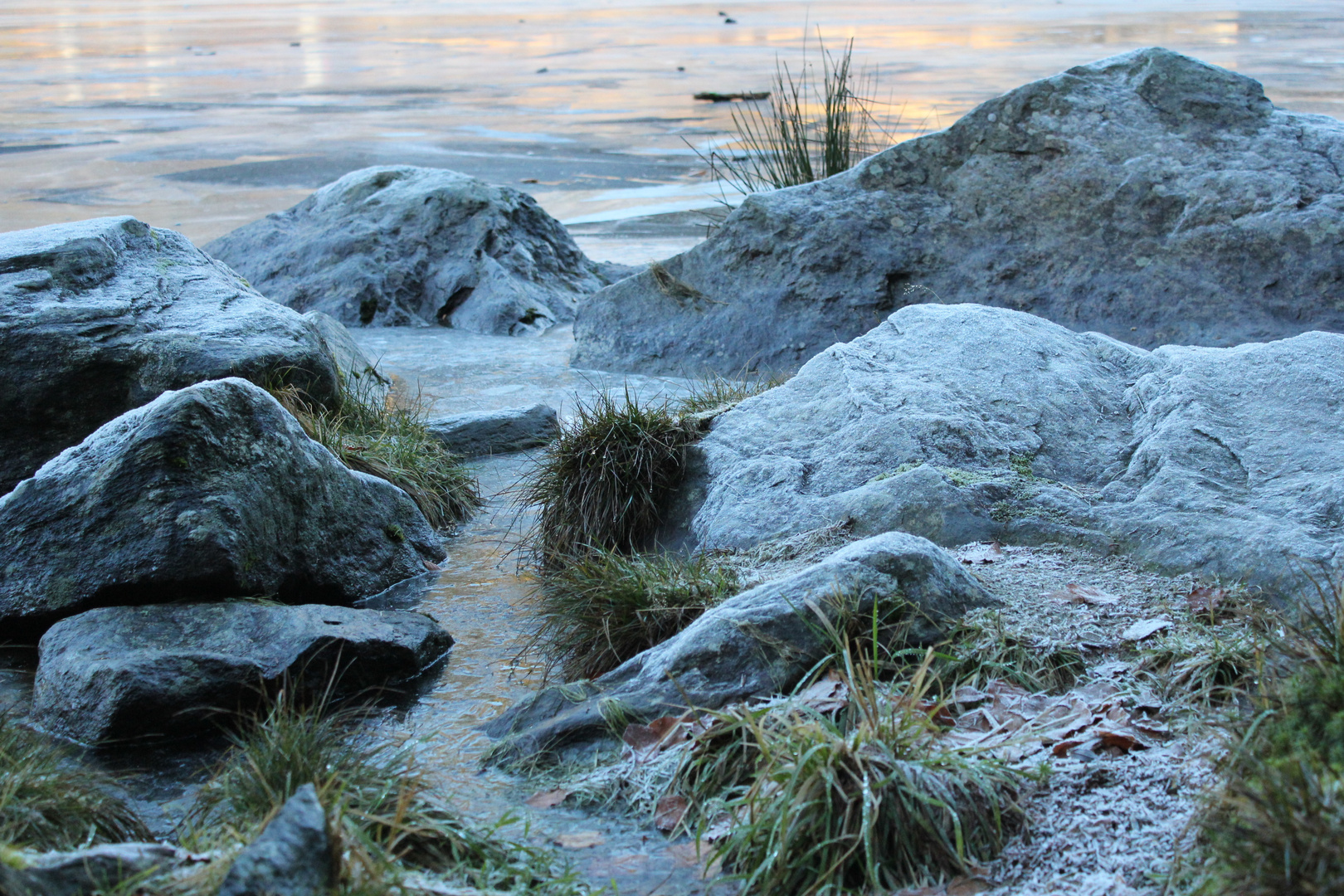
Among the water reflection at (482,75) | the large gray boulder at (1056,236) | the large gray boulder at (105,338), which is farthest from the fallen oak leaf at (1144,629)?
the water reflection at (482,75)

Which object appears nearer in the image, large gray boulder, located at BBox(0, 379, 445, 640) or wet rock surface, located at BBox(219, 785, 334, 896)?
wet rock surface, located at BBox(219, 785, 334, 896)

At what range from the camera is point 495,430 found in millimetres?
6621

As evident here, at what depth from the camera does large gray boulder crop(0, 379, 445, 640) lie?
4227mm

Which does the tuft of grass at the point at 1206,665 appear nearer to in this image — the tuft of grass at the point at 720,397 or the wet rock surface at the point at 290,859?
the wet rock surface at the point at 290,859

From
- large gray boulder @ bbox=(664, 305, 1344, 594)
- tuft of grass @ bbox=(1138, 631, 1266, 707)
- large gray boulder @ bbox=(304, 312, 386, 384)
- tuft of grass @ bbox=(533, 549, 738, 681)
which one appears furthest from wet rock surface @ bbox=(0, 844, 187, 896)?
large gray boulder @ bbox=(304, 312, 386, 384)

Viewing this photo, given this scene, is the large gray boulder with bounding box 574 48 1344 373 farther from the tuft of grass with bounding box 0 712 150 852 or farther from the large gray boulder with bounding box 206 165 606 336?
the tuft of grass with bounding box 0 712 150 852

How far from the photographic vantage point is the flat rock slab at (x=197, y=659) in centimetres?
374

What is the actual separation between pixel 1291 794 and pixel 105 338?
496cm

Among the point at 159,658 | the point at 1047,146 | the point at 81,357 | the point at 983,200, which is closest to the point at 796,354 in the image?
the point at 983,200

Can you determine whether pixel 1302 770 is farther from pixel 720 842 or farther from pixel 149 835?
pixel 149 835

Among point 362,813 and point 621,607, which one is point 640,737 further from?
point 362,813

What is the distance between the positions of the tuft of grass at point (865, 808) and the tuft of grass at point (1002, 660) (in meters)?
0.44

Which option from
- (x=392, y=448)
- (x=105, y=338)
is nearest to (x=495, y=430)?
(x=392, y=448)

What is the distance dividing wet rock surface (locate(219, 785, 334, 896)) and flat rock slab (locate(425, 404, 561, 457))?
409 centimetres
